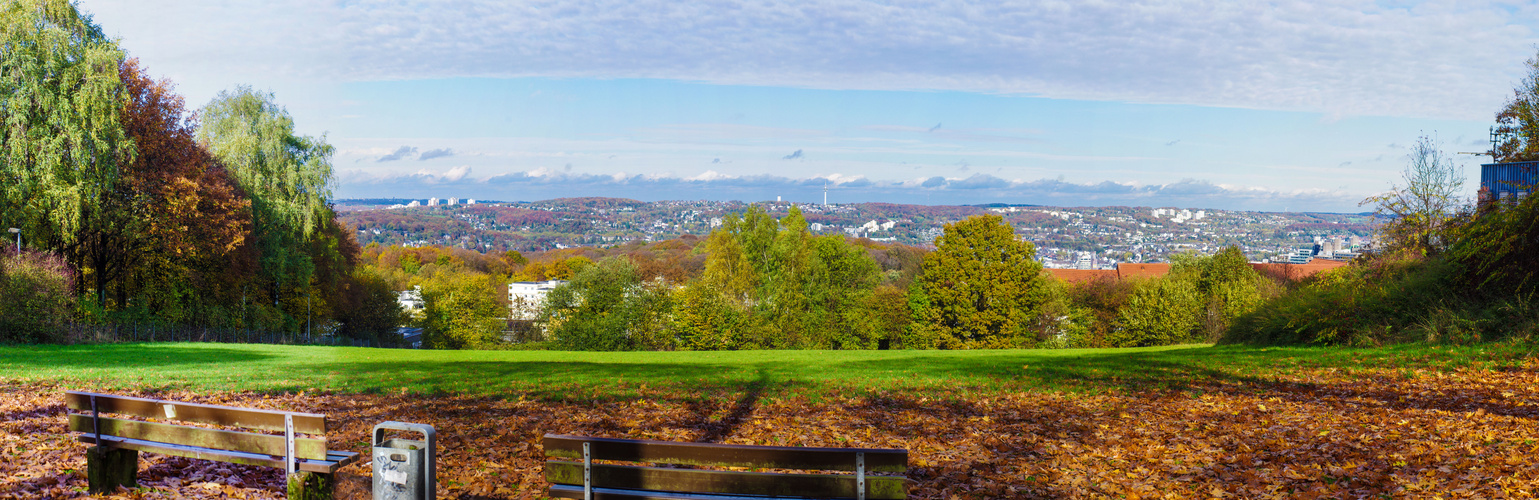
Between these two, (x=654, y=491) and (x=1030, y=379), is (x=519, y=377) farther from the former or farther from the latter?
(x=654, y=491)

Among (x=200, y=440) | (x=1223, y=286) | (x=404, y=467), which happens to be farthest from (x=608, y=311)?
(x=404, y=467)

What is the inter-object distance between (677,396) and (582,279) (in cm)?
3982

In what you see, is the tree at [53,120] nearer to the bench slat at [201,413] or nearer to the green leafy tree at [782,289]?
the bench slat at [201,413]

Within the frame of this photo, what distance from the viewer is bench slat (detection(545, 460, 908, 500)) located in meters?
4.95

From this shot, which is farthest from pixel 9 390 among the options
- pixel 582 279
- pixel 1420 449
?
pixel 582 279

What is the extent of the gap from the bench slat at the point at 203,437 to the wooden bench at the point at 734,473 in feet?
5.94

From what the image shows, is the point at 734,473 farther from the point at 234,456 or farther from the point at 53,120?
the point at 53,120

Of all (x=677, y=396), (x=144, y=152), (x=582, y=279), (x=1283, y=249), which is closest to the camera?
(x=677, y=396)

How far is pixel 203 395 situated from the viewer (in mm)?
11828

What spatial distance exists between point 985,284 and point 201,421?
3750cm

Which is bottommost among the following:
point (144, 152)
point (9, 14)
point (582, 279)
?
point (582, 279)

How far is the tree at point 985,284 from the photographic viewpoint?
1596 inches

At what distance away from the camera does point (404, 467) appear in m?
5.05

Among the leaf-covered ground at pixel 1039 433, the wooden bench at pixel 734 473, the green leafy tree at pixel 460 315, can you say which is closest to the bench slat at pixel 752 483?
the wooden bench at pixel 734 473
